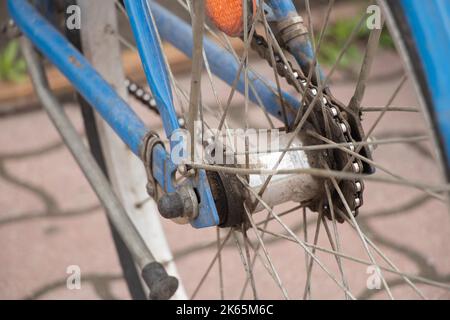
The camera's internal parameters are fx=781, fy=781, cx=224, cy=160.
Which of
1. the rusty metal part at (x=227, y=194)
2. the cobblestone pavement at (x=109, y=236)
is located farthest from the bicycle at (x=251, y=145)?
the cobblestone pavement at (x=109, y=236)

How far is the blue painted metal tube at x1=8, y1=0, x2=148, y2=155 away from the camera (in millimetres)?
975

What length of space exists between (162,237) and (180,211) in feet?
1.28

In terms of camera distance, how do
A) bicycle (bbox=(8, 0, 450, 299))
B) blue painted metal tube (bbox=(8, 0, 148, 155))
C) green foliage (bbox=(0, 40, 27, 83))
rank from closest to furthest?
bicycle (bbox=(8, 0, 450, 299)) < blue painted metal tube (bbox=(8, 0, 148, 155)) < green foliage (bbox=(0, 40, 27, 83))

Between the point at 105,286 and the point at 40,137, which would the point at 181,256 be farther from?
the point at 40,137

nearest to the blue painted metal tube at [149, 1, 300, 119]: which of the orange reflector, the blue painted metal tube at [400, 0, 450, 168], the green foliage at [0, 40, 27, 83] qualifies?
the orange reflector

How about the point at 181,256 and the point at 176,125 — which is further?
the point at 181,256

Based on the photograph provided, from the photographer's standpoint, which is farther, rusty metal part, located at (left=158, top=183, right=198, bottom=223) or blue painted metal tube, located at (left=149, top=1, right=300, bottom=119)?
blue painted metal tube, located at (left=149, top=1, right=300, bottom=119)

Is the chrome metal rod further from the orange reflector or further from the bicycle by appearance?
the orange reflector

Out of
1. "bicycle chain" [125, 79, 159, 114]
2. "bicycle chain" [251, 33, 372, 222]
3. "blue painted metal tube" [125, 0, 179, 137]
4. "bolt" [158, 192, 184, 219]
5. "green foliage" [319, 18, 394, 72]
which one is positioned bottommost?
"bolt" [158, 192, 184, 219]

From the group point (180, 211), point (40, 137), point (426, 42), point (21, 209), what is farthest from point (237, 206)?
point (40, 137)

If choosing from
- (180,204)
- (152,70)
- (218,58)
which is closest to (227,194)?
(180,204)

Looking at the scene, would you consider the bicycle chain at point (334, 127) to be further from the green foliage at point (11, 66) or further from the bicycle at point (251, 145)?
the green foliage at point (11, 66)

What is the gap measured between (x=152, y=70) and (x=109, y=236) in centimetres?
72
